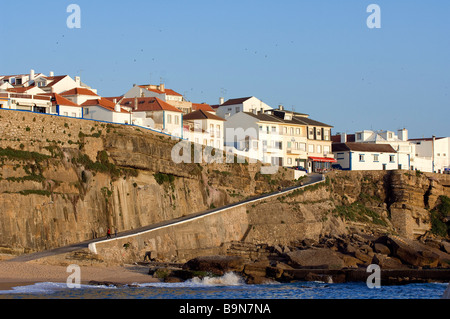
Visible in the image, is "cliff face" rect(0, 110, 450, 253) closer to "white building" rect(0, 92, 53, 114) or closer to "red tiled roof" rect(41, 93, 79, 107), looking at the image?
"white building" rect(0, 92, 53, 114)

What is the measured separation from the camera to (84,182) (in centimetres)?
5116

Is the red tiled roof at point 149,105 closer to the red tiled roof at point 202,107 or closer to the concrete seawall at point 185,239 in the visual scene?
the red tiled roof at point 202,107

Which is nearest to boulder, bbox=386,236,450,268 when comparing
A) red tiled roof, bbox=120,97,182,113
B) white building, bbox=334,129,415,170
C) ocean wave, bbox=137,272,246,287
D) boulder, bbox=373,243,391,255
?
boulder, bbox=373,243,391,255

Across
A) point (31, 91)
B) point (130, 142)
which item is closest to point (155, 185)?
point (130, 142)

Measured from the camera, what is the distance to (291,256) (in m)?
49.1

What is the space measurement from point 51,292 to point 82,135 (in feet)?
67.2

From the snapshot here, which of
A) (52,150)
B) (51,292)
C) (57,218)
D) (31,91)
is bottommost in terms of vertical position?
(51,292)

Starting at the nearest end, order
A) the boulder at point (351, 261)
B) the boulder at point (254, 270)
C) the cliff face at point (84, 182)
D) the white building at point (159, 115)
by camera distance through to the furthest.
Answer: the boulder at point (254, 270) < the cliff face at point (84, 182) < the boulder at point (351, 261) < the white building at point (159, 115)

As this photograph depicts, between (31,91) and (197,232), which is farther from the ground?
(31,91)

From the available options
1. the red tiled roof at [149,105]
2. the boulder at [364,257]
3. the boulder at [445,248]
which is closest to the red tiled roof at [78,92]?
the red tiled roof at [149,105]

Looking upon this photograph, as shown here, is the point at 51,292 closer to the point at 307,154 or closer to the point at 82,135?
the point at 82,135

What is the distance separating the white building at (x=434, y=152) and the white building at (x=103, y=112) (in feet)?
147

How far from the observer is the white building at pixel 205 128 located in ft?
249

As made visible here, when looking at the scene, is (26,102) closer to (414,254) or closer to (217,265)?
(217,265)
